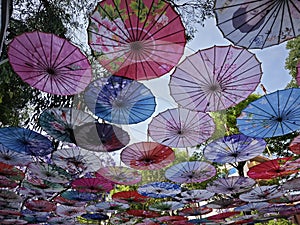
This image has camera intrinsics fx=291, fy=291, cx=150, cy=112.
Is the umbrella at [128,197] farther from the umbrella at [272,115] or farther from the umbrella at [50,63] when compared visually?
the umbrella at [50,63]

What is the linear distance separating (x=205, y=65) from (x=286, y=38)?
2.53 ft

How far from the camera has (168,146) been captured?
4.39 meters

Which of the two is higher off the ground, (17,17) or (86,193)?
(17,17)

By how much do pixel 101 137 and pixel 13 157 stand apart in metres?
1.93

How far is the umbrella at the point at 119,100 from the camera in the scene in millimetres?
3135

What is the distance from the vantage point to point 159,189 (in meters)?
5.94

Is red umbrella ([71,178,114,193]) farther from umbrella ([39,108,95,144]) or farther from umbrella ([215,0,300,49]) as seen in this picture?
umbrella ([215,0,300,49])

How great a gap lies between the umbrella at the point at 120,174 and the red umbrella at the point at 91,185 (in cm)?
37

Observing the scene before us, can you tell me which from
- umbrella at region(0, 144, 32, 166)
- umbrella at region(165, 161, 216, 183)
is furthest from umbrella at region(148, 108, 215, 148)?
umbrella at region(0, 144, 32, 166)

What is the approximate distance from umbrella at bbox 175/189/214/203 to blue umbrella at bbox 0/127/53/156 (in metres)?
3.21

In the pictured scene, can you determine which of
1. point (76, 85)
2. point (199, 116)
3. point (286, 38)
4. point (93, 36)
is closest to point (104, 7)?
point (93, 36)

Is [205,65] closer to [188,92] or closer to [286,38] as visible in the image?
[188,92]

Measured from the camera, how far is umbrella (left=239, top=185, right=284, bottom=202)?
242 inches

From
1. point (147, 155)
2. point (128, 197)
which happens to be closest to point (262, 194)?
point (128, 197)
